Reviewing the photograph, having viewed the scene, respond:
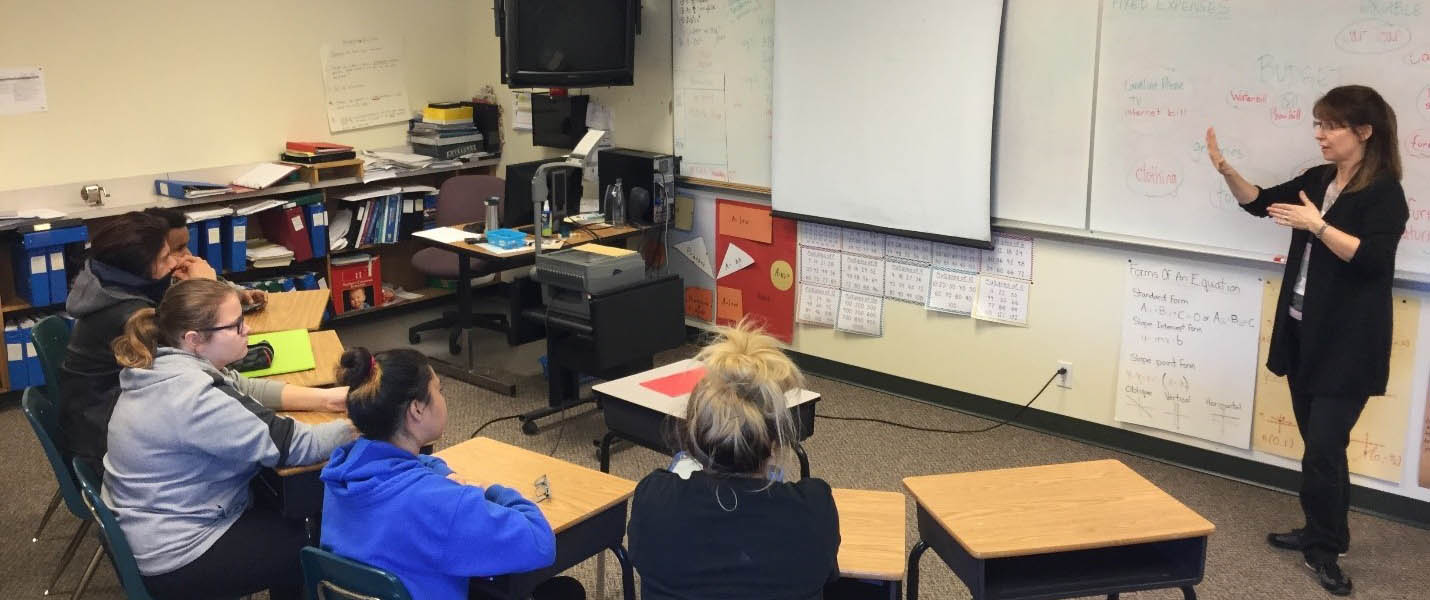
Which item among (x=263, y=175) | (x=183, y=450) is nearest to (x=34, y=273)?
(x=263, y=175)

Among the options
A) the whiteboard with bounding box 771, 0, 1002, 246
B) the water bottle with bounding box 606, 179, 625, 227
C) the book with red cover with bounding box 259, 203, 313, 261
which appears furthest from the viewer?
the book with red cover with bounding box 259, 203, 313, 261

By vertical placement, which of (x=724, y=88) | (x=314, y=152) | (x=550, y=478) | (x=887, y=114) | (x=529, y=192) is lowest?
(x=550, y=478)

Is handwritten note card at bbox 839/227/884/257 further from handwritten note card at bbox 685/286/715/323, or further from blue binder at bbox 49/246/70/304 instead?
blue binder at bbox 49/246/70/304

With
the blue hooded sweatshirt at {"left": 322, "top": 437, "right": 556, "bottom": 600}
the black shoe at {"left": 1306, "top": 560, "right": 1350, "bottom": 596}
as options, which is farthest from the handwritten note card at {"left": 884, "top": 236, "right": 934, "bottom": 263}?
the blue hooded sweatshirt at {"left": 322, "top": 437, "right": 556, "bottom": 600}

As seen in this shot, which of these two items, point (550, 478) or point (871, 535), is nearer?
point (871, 535)

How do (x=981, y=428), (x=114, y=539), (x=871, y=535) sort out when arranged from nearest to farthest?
(x=114, y=539)
(x=871, y=535)
(x=981, y=428)

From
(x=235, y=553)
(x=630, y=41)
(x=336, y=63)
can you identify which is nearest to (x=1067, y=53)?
(x=630, y=41)

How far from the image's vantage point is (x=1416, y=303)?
11.9 ft

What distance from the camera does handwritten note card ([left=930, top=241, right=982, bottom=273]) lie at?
15.3 ft

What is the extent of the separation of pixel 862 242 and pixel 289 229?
2.85 meters

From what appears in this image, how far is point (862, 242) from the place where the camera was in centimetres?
505

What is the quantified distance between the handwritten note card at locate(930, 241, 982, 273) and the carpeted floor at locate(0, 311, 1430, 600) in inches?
22.1

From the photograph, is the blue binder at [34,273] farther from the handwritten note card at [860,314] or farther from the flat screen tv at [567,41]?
the handwritten note card at [860,314]

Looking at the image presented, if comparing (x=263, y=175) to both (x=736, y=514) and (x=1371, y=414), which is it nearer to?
(x=736, y=514)
